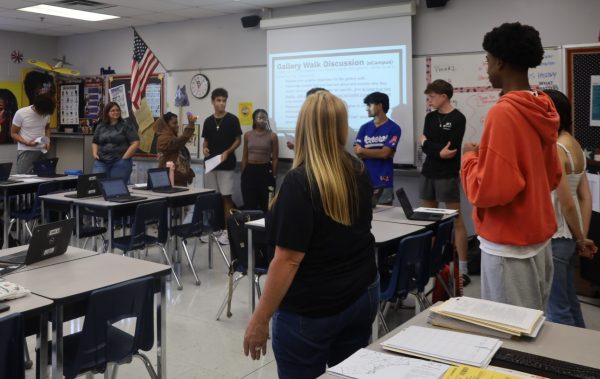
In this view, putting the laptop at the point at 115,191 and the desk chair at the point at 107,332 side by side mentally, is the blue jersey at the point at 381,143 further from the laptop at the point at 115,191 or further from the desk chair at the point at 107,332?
the desk chair at the point at 107,332

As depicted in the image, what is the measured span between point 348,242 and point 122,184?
385 cm

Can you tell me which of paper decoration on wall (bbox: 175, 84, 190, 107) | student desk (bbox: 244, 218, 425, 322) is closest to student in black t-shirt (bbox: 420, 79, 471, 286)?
student desk (bbox: 244, 218, 425, 322)

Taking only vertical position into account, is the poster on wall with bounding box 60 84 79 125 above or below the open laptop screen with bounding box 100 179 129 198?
above

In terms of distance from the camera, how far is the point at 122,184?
516cm

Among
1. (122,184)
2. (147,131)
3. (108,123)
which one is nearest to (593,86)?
(122,184)

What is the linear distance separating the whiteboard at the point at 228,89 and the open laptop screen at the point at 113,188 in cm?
260

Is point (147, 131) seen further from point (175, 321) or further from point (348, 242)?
point (348, 242)

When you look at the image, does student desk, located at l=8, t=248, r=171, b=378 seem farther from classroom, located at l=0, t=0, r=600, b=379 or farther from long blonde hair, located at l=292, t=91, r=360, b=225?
long blonde hair, located at l=292, t=91, r=360, b=225

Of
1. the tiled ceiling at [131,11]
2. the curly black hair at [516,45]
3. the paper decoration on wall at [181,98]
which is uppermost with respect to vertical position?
the tiled ceiling at [131,11]

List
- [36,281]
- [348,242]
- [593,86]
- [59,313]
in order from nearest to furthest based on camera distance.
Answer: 1. [348,242]
2. [59,313]
3. [36,281]
4. [593,86]

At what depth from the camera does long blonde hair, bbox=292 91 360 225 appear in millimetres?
1716

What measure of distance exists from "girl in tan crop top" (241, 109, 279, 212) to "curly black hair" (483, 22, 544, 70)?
4.99 m

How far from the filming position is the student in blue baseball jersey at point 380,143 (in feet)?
17.7

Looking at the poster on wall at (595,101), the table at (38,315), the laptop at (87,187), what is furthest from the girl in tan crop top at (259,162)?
the table at (38,315)
